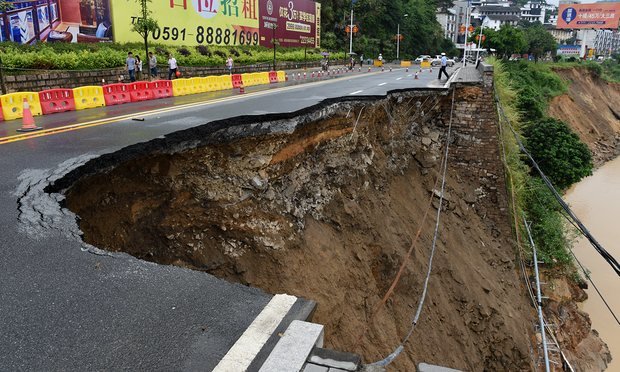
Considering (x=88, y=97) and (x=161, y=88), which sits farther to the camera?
(x=161, y=88)

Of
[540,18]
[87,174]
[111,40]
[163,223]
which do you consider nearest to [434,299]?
[163,223]

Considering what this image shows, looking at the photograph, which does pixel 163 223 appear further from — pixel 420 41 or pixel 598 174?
pixel 420 41

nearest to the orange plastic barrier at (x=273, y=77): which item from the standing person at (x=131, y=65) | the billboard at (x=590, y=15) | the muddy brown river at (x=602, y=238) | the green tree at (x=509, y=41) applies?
the standing person at (x=131, y=65)

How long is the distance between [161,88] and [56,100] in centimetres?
460

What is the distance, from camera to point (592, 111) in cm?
4316

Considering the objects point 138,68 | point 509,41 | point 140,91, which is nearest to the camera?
point 140,91

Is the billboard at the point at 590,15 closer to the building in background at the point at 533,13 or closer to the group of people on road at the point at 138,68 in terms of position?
the group of people on road at the point at 138,68

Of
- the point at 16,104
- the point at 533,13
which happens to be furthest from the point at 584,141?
the point at 533,13

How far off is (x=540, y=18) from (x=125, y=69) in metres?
152

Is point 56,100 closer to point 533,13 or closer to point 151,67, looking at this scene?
point 151,67

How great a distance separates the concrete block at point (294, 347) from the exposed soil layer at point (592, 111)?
35.9 m

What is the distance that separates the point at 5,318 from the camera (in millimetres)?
3242

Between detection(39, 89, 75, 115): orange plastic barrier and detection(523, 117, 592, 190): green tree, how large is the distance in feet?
53.5

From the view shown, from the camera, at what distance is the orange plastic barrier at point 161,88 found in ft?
54.8
